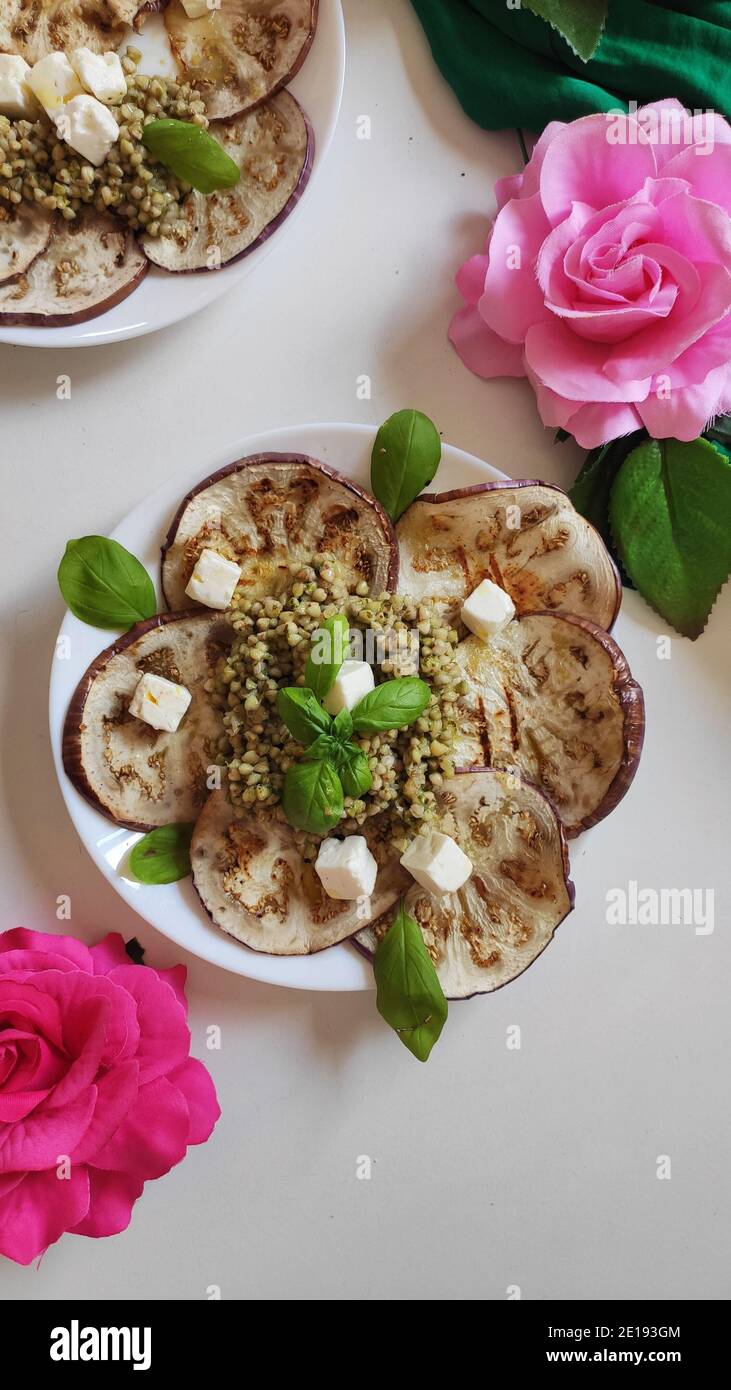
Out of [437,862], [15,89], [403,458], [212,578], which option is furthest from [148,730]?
[15,89]

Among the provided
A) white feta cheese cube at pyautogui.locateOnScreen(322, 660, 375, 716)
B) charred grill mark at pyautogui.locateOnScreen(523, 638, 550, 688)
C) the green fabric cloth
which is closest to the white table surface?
the green fabric cloth

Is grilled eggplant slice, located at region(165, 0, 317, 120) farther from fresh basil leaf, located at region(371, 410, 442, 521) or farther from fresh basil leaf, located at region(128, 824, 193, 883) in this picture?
fresh basil leaf, located at region(128, 824, 193, 883)

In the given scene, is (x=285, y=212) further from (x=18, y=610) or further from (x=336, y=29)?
(x=18, y=610)

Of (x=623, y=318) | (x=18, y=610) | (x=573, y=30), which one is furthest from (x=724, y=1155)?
(x=573, y=30)

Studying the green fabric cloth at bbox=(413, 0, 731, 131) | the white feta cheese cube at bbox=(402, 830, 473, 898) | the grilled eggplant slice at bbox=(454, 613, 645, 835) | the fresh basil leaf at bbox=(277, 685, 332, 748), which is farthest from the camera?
the green fabric cloth at bbox=(413, 0, 731, 131)

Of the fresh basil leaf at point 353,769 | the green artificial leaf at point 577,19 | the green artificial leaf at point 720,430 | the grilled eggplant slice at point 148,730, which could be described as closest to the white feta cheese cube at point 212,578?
the grilled eggplant slice at point 148,730
